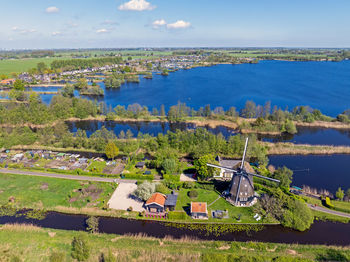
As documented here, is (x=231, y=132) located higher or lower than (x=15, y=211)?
higher

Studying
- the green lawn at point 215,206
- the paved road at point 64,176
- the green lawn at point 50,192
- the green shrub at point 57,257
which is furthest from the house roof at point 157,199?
the green shrub at point 57,257

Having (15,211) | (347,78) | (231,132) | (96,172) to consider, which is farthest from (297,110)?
(347,78)

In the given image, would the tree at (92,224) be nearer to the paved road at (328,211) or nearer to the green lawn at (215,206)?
the green lawn at (215,206)

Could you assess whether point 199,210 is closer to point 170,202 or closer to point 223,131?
point 170,202

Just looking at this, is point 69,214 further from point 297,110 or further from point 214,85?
point 214,85

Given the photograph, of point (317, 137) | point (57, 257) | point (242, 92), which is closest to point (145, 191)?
point (57, 257)

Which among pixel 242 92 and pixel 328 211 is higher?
pixel 242 92
